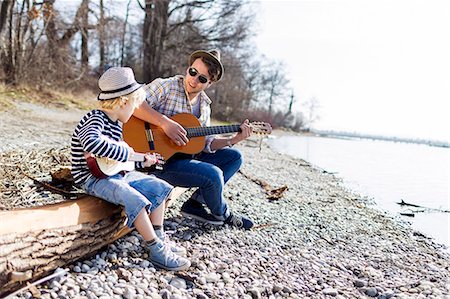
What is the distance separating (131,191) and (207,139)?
4.27ft

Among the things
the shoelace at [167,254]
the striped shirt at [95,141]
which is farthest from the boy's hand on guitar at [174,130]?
the shoelace at [167,254]

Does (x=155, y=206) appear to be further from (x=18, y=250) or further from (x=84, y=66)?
(x=84, y=66)

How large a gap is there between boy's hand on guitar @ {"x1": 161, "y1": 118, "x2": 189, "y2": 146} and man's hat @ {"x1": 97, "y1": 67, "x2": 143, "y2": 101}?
79cm

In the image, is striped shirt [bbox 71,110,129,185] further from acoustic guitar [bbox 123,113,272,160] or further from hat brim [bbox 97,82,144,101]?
acoustic guitar [bbox 123,113,272,160]

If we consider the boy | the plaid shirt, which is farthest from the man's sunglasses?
the boy

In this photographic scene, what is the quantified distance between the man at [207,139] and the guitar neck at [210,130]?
0.08m

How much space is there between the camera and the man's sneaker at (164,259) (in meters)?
2.86

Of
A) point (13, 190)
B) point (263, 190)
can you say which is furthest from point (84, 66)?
point (13, 190)

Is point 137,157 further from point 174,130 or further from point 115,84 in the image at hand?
point 174,130

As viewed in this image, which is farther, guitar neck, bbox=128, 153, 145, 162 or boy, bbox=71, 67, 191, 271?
guitar neck, bbox=128, 153, 145, 162

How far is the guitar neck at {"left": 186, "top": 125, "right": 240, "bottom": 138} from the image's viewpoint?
3862mm

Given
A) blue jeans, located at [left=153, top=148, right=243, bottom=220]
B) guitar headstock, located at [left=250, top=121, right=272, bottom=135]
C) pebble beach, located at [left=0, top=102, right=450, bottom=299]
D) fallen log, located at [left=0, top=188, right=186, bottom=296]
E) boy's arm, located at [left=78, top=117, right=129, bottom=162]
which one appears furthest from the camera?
guitar headstock, located at [left=250, top=121, right=272, bottom=135]

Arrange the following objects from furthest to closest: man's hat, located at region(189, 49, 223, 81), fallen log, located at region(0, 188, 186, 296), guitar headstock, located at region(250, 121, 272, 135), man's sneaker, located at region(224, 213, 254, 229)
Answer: guitar headstock, located at region(250, 121, 272, 135), man's sneaker, located at region(224, 213, 254, 229), man's hat, located at region(189, 49, 223, 81), fallen log, located at region(0, 188, 186, 296)

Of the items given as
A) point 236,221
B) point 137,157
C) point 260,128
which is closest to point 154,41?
point 260,128
